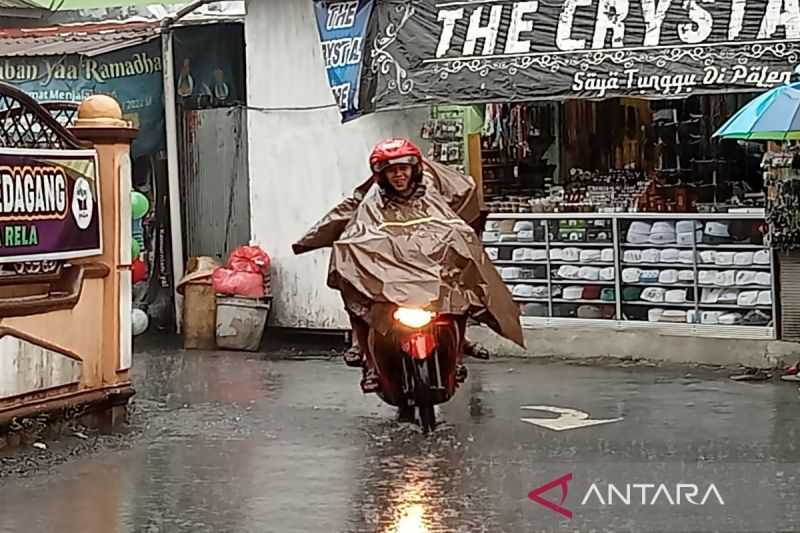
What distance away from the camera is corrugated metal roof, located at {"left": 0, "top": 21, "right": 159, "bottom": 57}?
50.9ft

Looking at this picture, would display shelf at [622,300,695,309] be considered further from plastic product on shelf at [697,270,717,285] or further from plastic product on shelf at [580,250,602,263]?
plastic product on shelf at [580,250,602,263]

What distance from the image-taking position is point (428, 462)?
914 centimetres

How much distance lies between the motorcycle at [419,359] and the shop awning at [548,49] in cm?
348

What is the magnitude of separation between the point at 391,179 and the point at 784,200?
3.98m

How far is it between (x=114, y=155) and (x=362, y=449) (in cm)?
264

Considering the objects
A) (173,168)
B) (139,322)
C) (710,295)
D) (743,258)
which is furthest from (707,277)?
(173,168)

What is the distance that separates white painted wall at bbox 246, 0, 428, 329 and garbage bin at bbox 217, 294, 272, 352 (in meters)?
0.46

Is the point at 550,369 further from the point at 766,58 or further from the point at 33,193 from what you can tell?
the point at 33,193

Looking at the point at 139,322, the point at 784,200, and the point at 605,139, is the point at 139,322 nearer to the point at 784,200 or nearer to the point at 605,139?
the point at 605,139

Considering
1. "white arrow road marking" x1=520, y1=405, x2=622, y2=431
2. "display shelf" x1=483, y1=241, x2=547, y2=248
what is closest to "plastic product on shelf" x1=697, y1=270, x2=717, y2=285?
"display shelf" x1=483, y1=241, x2=547, y2=248

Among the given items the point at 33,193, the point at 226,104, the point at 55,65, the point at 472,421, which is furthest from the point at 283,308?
the point at 33,193

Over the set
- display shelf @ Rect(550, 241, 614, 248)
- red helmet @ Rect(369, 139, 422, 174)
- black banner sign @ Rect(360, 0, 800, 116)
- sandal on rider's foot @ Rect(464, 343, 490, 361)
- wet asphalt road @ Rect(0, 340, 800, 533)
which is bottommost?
wet asphalt road @ Rect(0, 340, 800, 533)

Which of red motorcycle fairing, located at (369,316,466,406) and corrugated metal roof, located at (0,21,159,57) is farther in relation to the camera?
corrugated metal roof, located at (0,21,159,57)

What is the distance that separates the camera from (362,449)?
962 cm
